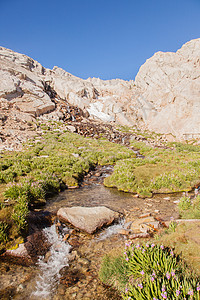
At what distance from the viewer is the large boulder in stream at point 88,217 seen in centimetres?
686

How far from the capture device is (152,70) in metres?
64.2

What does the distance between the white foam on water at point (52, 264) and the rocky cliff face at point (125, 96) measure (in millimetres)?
22052

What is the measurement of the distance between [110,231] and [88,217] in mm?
1142

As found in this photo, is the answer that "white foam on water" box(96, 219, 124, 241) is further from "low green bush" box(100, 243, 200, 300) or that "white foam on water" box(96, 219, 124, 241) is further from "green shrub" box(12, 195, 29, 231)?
"green shrub" box(12, 195, 29, 231)

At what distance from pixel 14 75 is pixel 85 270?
54.0 metres

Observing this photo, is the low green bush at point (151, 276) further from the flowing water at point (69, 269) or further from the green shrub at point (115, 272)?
the flowing water at point (69, 269)

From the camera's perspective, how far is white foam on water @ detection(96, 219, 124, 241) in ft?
21.0

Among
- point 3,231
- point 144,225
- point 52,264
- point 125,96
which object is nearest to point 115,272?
point 52,264

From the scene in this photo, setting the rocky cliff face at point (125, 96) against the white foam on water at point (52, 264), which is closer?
the white foam on water at point (52, 264)

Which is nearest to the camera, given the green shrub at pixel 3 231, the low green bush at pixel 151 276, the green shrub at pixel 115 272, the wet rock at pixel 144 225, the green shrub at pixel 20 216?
the low green bush at pixel 151 276

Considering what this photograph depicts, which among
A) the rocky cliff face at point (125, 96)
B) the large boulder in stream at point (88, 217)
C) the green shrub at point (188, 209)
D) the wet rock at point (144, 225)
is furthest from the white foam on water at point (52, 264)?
the rocky cliff face at point (125, 96)

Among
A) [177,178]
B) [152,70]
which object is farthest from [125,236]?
[152,70]

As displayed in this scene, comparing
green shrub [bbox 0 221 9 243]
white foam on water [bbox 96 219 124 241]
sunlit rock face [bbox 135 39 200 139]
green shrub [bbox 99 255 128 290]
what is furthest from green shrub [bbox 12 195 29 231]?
sunlit rock face [bbox 135 39 200 139]

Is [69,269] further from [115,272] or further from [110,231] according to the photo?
[110,231]
